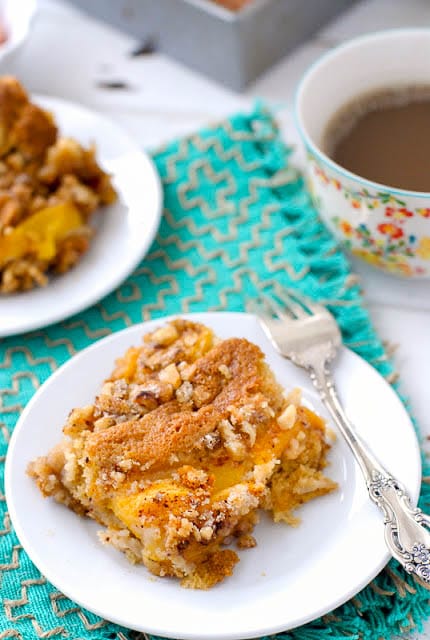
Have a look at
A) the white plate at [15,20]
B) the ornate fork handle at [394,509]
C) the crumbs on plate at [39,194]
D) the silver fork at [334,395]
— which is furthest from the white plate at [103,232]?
the ornate fork handle at [394,509]

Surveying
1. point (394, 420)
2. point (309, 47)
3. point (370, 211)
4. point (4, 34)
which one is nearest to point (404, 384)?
point (394, 420)

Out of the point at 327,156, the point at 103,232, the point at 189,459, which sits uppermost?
the point at 327,156

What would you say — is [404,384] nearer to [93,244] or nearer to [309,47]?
[93,244]

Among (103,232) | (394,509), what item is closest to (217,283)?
(103,232)

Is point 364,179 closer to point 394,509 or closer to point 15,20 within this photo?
point 394,509

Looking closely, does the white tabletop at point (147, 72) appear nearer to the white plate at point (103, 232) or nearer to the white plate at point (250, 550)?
the white plate at point (103, 232)

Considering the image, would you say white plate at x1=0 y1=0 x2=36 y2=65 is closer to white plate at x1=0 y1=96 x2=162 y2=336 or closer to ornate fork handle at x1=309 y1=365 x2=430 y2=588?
white plate at x1=0 y1=96 x2=162 y2=336

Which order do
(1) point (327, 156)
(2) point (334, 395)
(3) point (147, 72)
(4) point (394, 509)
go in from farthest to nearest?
(3) point (147, 72) → (1) point (327, 156) → (2) point (334, 395) → (4) point (394, 509)
